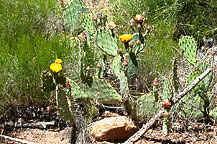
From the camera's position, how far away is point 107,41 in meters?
2.97

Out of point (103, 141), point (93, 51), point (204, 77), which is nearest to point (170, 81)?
point (204, 77)

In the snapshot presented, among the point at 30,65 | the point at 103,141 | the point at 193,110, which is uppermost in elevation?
the point at 30,65

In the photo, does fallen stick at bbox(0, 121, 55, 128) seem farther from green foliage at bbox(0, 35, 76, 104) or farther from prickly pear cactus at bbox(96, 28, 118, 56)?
prickly pear cactus at bbox(96, 28, 118, 56)

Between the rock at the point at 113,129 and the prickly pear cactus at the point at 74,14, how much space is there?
63.3 inches

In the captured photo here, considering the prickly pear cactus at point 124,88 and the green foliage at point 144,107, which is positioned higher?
the prickly pear cactus at point 124,88

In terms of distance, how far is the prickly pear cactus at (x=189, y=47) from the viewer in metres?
2.87

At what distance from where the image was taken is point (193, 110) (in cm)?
281

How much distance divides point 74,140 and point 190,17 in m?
2.95

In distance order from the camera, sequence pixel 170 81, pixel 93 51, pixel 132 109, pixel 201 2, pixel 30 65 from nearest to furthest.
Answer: pixel 170 81
pixel 132 109
pixel 30 65
pixel 93 51
pixel 201 2

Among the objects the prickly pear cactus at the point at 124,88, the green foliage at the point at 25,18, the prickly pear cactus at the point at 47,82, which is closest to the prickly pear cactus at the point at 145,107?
the prickly pear cactus at the point at 124,88

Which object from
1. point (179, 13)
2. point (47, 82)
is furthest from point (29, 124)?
point (179, 13)

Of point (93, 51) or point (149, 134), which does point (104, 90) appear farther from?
point (93, 51)

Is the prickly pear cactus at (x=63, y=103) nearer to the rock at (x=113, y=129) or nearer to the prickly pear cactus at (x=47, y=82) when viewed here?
the prickly pear cactus at (x=47, y=82)

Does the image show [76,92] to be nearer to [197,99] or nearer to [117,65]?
[117,65]
